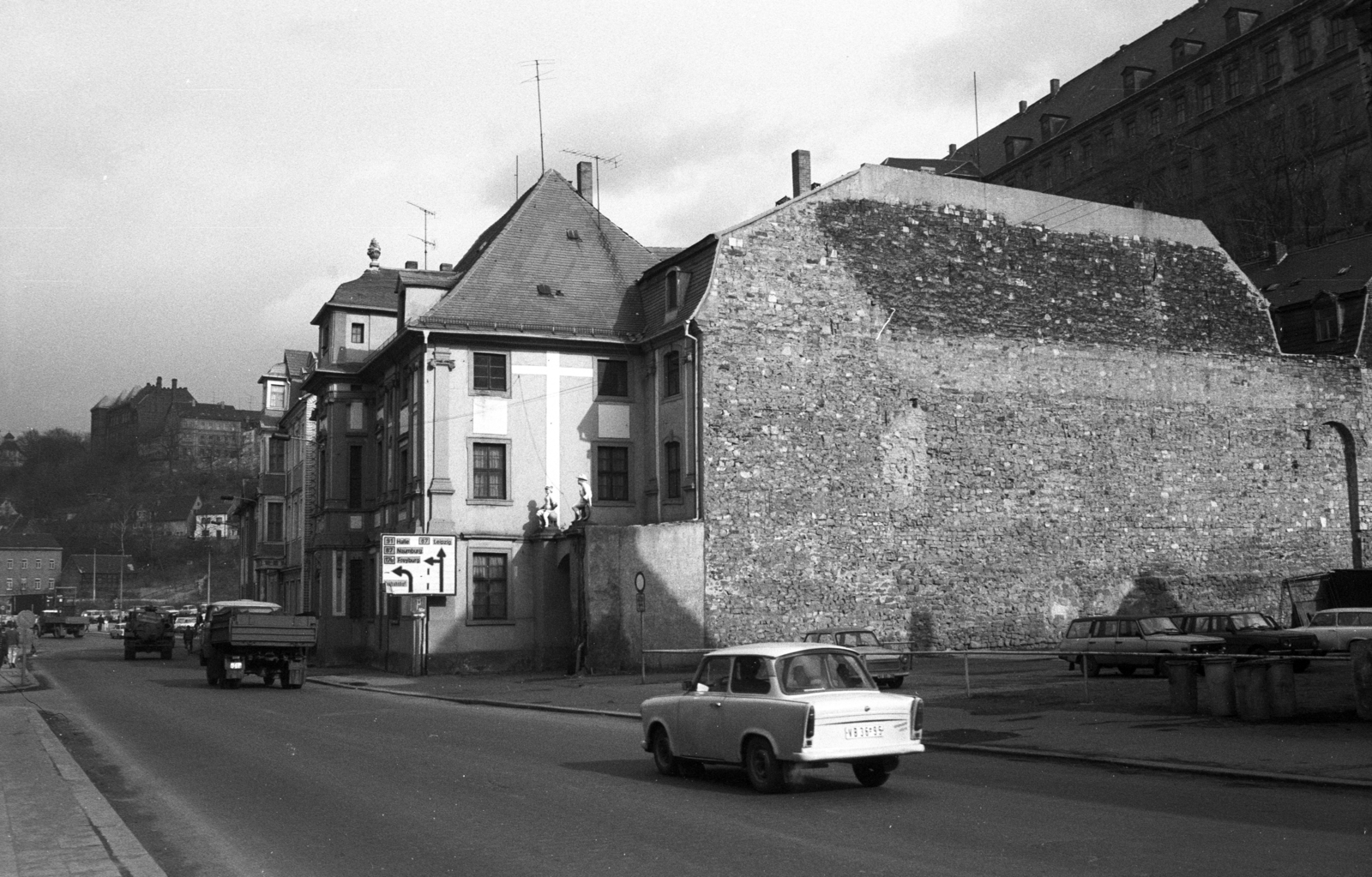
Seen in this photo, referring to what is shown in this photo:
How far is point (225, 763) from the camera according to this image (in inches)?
609

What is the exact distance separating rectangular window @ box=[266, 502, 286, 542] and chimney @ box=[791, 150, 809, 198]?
30.5 meters

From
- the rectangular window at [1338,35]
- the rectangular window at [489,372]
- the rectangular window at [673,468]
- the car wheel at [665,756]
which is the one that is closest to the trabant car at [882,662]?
the rectangular window at [673,468]

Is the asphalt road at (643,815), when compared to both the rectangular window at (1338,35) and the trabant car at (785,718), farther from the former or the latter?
the rectangular window at (1338,35)

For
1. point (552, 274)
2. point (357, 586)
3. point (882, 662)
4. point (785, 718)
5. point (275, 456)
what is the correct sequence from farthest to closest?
point (275, 456) → point (357, 586) → point (552, 274) → point (882, 662) → point (785, 718)

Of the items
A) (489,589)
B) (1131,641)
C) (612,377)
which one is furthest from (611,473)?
(1131,641)

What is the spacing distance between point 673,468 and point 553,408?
14.2ft

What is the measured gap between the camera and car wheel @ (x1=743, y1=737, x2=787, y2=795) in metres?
12.6

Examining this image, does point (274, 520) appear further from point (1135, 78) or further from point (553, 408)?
point (1135, 78)

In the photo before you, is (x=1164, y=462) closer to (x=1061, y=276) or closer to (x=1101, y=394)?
(x=1101, y=394)

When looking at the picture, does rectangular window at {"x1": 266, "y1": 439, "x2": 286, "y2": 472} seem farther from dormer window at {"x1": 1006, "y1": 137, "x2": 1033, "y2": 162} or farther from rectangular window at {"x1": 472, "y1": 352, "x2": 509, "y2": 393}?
dormer window at {"x1": 1006, "y1": 137, "x2": 1033, "y2": 162}

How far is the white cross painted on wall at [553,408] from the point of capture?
3844cm

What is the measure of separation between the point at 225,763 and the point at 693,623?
19578mm

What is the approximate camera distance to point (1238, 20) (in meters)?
71.7

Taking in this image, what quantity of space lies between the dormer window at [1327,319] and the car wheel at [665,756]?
38.6 meters
